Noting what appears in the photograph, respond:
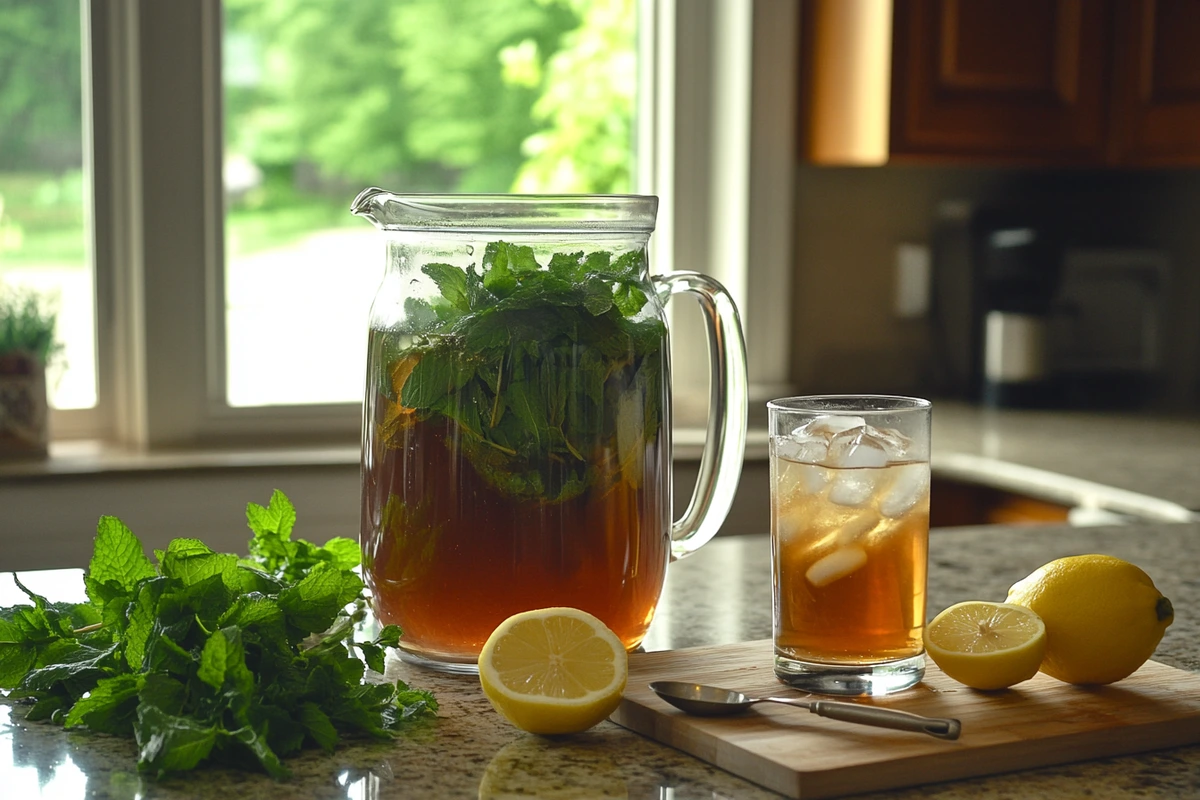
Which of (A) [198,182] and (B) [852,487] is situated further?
(A) [198,182]

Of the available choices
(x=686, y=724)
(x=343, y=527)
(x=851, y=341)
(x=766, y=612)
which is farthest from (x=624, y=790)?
(x=851, y=341)

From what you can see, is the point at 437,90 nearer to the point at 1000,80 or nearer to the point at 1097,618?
the point at 1000,80

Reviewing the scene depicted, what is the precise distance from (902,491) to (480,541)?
0.25 m

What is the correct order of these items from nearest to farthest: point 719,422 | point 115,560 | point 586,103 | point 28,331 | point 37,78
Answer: point 115,560 < point 719,422 < point 28,331 < point 37,78 < point 586,103

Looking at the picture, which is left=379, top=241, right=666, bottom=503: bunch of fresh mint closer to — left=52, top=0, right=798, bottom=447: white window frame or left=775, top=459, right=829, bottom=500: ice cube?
left=775, top=459, right=829, bottom=500: ice cube

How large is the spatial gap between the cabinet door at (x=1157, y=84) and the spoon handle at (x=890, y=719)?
7.64 ft

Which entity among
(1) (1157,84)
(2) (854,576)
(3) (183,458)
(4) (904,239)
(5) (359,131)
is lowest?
(3) (183,458)

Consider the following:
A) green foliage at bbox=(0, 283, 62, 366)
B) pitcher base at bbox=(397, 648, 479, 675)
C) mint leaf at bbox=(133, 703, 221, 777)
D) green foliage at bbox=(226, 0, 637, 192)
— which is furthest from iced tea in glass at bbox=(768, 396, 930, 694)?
green foliage at bbox=(226, 0, 637, 192)

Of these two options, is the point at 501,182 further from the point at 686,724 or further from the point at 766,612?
the point at 686,724

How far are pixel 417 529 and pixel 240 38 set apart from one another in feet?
6.69

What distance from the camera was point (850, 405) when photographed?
2.80 ft

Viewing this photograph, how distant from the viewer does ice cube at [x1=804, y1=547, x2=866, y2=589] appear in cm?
84

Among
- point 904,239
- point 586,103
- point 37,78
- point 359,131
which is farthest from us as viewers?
point 904,239

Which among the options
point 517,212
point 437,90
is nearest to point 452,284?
point 517,212
